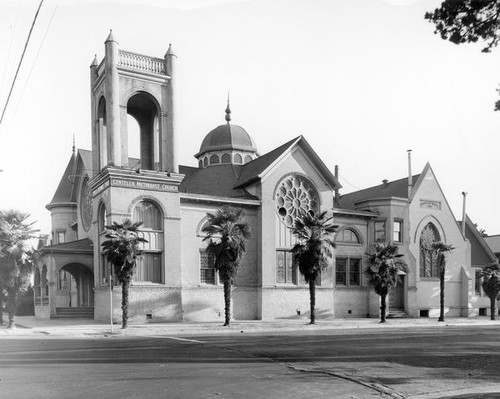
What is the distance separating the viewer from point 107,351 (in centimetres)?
1734

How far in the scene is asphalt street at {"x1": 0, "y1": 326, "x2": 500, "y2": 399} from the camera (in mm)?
10734

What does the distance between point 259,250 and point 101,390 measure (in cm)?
2745

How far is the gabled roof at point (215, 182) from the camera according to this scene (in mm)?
41969

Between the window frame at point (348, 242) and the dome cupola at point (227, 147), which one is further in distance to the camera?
the dome cupola at point (227, 147)

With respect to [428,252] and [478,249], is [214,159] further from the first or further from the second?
[478,249]

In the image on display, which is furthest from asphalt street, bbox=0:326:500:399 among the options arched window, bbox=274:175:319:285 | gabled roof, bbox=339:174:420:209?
gabled roof, bbox=339:174:420:209

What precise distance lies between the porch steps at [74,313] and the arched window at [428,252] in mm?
27563

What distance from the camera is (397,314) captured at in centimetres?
4216

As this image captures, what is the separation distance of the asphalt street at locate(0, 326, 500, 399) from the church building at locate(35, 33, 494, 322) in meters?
11.8

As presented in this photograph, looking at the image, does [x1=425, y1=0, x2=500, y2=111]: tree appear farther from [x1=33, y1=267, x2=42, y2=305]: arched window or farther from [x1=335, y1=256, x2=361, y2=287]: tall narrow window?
[x1=33, y1=267, x2=42, y2=305]: arched window

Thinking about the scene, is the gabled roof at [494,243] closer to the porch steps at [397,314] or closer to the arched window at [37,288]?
the porch steps at [397,314]

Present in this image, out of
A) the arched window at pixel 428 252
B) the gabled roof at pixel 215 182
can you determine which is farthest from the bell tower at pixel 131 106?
the arched window at pixel 428 252

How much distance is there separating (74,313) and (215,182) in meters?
15.6

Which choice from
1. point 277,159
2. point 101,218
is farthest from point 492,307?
point 101,218
